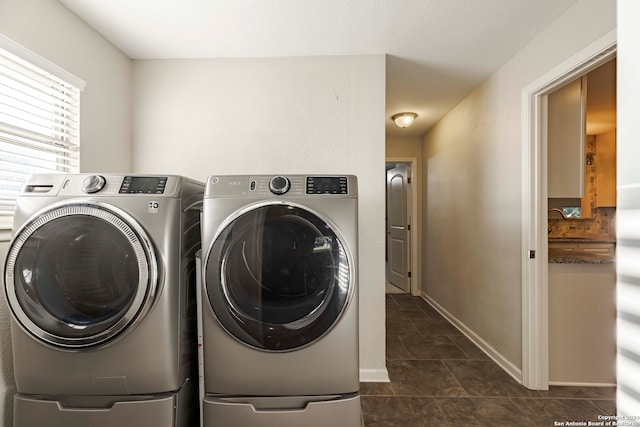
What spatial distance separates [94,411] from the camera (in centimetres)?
124

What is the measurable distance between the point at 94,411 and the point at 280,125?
189 cm

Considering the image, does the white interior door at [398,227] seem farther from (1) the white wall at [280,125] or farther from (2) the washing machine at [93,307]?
(2) the washing machine at [93,307]

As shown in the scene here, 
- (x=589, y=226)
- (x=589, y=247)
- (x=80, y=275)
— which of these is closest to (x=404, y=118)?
(x=589, y=247)

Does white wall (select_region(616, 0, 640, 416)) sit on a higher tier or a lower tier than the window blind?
lower

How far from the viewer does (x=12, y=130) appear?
4.79 feet

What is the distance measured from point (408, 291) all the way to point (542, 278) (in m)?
2.79

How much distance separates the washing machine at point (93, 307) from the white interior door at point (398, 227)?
13.1 ft

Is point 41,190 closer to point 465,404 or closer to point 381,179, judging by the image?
point 381,179

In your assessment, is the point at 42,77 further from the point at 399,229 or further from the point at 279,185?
the point at 399,229

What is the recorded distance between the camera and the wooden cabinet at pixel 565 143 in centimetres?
220

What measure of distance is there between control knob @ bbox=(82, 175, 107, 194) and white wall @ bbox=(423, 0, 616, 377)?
2489mm

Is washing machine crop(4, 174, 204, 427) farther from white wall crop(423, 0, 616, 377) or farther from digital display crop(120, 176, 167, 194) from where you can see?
white wall crop(423, 0, 616, 377)

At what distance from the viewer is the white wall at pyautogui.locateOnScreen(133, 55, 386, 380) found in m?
2.19

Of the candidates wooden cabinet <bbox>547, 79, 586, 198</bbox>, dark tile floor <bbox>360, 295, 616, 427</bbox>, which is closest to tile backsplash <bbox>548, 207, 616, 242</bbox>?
wooden cabinet <bbox>547, 79, 586, 198</bbox>
